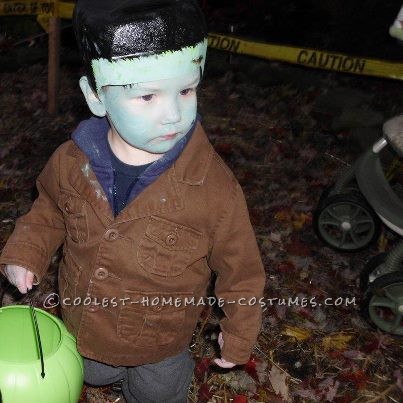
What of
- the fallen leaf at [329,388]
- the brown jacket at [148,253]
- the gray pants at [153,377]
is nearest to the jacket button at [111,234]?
the brown jacket at [148,253]

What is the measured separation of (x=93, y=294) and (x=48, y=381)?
0.40 metres

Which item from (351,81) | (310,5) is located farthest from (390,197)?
(310,5)

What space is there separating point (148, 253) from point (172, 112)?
0.66 m

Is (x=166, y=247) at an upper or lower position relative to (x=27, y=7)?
upper

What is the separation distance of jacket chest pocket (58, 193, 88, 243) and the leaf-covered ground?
159 centimetres

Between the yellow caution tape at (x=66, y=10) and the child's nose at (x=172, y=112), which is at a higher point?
the child's nose at (x=172, y=112)

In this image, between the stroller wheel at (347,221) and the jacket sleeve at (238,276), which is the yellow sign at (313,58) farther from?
the jacket sleeve at (238,276)

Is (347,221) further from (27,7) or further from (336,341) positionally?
(27,7)

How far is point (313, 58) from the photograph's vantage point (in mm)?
6777

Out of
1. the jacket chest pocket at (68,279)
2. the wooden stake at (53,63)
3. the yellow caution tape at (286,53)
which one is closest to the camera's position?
the jacket chest pocket at (68,279)

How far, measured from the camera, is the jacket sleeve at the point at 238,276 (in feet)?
7.41

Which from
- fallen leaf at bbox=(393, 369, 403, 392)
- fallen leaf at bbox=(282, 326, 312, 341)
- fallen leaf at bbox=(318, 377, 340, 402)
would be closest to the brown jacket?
fallen leaf at bbox=(318, 377, 340, 402)

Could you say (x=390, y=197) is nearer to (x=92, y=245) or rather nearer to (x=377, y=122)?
(x=92, y=245)

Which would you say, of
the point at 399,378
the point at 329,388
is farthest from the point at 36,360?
the point at 399,378
